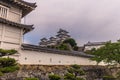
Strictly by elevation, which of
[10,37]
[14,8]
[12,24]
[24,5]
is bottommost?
[10,37]

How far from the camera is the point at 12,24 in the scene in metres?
22.3

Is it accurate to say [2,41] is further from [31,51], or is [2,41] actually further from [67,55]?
[67,55]

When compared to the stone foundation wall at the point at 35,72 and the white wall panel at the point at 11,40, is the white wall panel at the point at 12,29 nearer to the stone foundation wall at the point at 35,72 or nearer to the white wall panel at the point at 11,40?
the white wall panel at the point at 11,40

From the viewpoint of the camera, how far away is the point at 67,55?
103 ft

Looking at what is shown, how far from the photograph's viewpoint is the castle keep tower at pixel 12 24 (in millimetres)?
21922

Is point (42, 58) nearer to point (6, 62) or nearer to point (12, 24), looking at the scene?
point (12, 24)

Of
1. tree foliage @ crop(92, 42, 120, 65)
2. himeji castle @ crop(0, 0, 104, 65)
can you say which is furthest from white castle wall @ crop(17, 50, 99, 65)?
tree foliage @ crop(92, 42, 120, 65)

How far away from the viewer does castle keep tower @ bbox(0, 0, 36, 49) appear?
21922mm

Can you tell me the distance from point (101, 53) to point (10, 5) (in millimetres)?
16209

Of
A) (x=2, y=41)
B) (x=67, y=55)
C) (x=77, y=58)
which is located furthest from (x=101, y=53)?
(x=2, y=41)

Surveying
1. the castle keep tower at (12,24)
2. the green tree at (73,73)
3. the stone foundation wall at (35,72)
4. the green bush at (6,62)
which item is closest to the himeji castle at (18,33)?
the castle keep tower at (12,24)

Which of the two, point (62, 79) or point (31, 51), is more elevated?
point (31, 51)

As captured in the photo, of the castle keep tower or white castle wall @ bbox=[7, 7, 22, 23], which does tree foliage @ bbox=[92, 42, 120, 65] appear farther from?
white castle wall @ bbox=[7, 7, 22, 23]

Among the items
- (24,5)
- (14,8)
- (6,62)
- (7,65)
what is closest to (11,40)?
(14,8)
